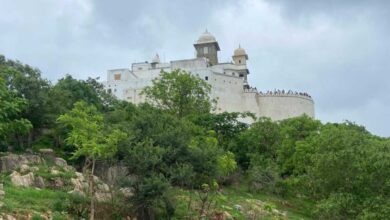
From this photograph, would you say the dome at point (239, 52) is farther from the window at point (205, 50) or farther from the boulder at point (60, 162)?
the boulder at point (60, 162)

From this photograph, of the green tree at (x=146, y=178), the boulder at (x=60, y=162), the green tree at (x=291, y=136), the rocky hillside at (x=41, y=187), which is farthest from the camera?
the green tree at (x=291, y=136)

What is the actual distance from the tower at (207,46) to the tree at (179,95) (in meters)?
31.6

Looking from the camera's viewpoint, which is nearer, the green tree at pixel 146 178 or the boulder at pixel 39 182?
the green tree at pixel 146 178

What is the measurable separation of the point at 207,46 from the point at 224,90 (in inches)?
450

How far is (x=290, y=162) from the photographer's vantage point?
1576 inches

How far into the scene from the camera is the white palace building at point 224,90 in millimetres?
71250

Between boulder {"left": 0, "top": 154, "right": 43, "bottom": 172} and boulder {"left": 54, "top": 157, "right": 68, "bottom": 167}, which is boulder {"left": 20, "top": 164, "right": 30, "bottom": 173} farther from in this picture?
boulder {"left": 54, "top": 157, "right": 68, "bottom": 167}

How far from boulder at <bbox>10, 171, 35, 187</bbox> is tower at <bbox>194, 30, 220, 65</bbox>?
5490 cm

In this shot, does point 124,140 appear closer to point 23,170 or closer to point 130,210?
point 130,210

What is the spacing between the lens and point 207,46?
81000mm

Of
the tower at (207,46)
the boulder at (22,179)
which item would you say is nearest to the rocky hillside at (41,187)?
the boulder at (22,179)

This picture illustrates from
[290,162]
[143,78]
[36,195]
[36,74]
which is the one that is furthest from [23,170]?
[143,78]

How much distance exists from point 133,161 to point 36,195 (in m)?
4.07

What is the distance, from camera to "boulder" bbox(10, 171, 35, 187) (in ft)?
86.7
